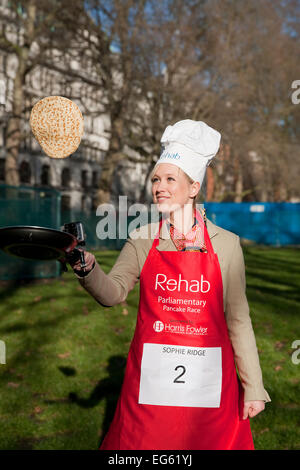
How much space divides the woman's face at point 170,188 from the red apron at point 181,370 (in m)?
0.25

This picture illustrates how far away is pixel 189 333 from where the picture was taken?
2367 millimetres

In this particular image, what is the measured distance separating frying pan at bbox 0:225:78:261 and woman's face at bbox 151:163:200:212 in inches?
23.9

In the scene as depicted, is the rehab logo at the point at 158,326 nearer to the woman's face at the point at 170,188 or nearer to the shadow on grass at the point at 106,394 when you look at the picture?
the woman's face at the point at 170,188

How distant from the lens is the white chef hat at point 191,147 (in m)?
2.49

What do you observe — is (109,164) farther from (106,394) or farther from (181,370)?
(181,370)

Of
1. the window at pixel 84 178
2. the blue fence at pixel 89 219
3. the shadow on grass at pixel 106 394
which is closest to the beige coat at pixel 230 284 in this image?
the blue fence at pixel 89 219

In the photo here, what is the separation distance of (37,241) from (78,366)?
4.05 metres

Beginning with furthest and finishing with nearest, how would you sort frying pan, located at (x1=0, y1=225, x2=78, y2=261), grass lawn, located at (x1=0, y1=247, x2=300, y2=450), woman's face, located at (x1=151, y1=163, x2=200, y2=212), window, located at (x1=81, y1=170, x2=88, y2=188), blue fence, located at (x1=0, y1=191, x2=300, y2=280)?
1. window, located at (x1=81, y1=170, x2=88, y2=188)
2. blue fence, located at (x1=0, y1=191, x2=300, y2=280)
3. grass lawn, located at (x1=0, y1=247, x2=300, y2=450)
4. woman's face, located at (x1=151, y1=163, x2=200, y2=212)
5. frying pan, located at (x1=0, y1=225, x2=78, y2=261)

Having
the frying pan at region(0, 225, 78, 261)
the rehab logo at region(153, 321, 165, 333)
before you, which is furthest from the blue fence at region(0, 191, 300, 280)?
the frying pan at region(0, 225, 78, 261)

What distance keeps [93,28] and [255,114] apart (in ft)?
46.8

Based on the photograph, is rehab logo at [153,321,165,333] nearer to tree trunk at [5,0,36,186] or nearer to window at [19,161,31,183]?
tree trunk at [5,0,36,186]

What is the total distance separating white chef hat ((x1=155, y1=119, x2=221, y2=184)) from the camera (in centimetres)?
249

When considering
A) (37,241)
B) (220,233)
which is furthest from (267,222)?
(37,241)

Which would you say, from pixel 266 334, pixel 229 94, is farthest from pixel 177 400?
pixel 229 94
